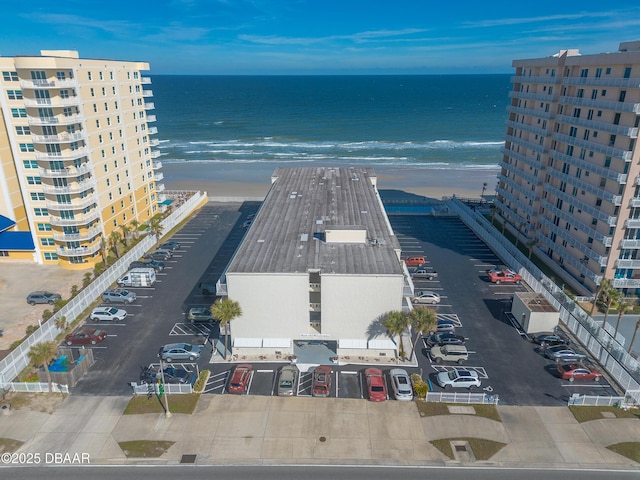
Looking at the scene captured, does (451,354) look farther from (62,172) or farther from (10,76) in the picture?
(10,76)

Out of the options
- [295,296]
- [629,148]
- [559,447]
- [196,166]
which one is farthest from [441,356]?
[196,166]

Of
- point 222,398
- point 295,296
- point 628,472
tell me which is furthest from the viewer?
point 295,296

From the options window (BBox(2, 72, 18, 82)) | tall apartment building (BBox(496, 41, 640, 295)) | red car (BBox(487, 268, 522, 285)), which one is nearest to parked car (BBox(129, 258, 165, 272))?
window (BBox(2, 72, 18, 82))

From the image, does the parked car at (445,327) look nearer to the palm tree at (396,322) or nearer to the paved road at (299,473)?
the palm tree at (396,322)

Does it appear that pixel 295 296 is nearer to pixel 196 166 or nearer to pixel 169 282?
pixel 169 282

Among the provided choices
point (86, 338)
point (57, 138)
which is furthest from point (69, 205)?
point (86, 338)

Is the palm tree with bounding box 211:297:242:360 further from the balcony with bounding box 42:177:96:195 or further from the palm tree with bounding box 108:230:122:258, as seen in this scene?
the balcony with bounding box 42:177:96:195

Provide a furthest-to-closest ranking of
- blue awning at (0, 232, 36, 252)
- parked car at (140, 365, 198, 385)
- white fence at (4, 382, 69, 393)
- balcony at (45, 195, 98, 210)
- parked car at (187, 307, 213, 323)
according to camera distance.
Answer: blue awning at (0, 232, 36, 252), balcony at (45, 195, 98, 210), parked car at (187, 307, 213, 323), parked car at (140, 365, 198, 385), white fence at (4, 382, 69, 393)
